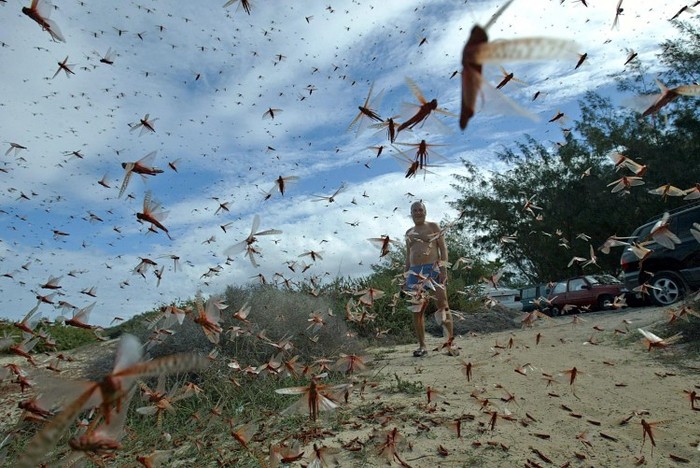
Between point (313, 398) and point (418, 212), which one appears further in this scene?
point (418, 212)

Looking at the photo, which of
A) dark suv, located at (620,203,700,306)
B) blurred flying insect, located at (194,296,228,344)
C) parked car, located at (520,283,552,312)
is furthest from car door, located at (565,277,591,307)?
blurred flying insect, located at (194,296,228,344)

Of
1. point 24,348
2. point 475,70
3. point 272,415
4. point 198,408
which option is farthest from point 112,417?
point 198,408

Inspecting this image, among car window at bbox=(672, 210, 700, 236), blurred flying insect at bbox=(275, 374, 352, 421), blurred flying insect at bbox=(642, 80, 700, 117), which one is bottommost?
blurred flying insect at bbox=(275, 374, 352, 421)

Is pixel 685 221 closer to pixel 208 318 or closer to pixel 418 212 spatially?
pixel 418 212

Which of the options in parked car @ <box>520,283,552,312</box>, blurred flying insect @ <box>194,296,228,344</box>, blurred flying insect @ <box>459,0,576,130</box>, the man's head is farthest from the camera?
parked car @ <box>520,283,552,312</box>

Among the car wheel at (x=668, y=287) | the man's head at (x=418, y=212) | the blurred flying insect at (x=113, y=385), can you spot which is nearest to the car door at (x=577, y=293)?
the car wheel at (x=668, y=287)

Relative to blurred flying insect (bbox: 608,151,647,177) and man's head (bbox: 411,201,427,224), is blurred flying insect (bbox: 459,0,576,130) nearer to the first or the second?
blurred flying insect (bbox: 608,151,647,177)

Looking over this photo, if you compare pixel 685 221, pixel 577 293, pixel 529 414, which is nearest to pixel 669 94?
Result: pixel 529 414
